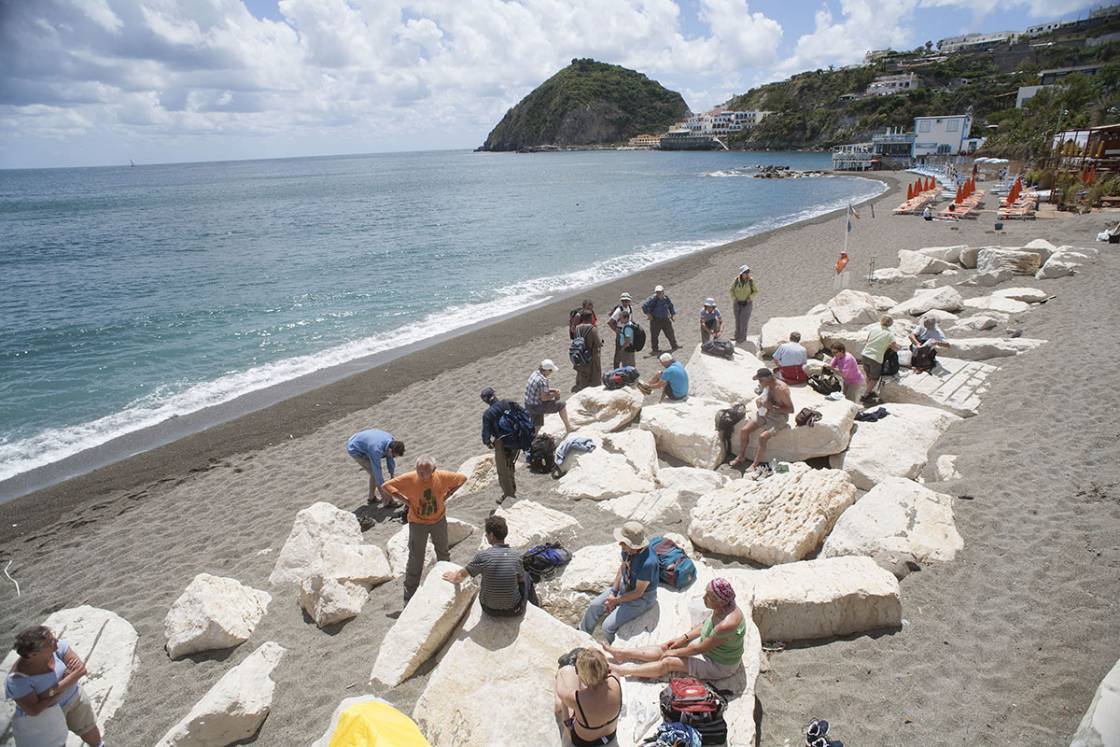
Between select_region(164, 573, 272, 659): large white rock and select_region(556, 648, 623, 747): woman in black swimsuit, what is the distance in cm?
383

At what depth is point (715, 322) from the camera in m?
11.9

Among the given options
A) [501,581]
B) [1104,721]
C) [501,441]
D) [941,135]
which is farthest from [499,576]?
[941,135]

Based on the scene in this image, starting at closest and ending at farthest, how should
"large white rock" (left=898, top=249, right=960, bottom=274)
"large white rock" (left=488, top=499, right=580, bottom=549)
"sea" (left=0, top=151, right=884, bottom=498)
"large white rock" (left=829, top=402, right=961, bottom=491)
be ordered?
"large white rock" (left=488, top=499, right=580, bottom=549) → "large white rock" (left=829, top=402, right=961, bottom=491) → "sea" (left=0, top=151, right=884, bottom=498) → "large white rock" (left=898, top=249, right=960, bottom=274)

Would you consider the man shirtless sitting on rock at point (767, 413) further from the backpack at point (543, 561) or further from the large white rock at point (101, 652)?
the large white rock at point (101, 652)

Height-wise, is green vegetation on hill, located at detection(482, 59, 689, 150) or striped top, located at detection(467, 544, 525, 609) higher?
green vegetation on hill, located at detection(482, 59, 689, 150)

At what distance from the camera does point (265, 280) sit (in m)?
26.9

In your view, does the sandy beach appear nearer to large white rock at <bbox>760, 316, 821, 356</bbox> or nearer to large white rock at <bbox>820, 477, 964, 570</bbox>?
large white rock at <bbox>820, 477, 964, 570</bbox>

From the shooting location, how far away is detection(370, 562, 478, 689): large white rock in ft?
15.7

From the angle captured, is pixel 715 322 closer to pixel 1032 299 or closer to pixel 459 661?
pixel 1032 299

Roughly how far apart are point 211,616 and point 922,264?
1871cm

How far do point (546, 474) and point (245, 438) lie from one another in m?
6.95

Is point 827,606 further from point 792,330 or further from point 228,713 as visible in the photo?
point 792,330

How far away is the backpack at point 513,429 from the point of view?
7449 millimetres

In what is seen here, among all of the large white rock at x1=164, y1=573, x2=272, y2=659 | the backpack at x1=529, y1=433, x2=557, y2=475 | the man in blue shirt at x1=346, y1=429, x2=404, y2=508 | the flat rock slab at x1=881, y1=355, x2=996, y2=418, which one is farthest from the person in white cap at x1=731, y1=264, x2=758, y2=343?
the large white rock at x1=164, y1=573, x2=272, y2=659
